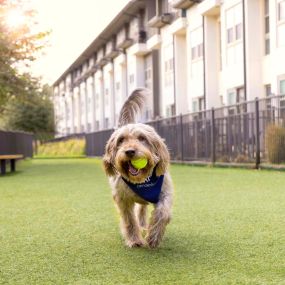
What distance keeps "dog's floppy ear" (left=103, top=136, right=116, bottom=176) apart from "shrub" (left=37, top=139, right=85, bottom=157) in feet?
112

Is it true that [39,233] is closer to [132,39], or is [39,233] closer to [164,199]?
[164,199]

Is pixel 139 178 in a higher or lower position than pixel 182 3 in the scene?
lower

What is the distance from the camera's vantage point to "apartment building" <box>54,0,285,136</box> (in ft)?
61.0

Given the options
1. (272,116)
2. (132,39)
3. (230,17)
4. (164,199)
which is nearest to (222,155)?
(272,116)

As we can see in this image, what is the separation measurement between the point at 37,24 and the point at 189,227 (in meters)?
16.7

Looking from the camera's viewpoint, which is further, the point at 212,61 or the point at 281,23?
the point at 212,61

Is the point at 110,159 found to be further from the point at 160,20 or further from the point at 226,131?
the point at 160,20

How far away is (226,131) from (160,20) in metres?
13.6

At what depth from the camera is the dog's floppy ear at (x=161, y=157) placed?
4004mm

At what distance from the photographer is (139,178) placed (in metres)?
3.93

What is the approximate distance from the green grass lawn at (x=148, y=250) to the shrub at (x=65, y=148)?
3164cm

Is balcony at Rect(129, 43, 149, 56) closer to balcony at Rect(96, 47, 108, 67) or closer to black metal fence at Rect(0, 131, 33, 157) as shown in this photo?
balcony at Rect(96, 47, 108, 67)

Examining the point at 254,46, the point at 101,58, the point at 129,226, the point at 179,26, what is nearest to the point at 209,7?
the point at 254,46

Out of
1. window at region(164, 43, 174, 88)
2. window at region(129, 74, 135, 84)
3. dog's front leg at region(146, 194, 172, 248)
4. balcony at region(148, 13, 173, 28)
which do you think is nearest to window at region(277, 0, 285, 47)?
balcony at region(148, 13, 173, 28)
